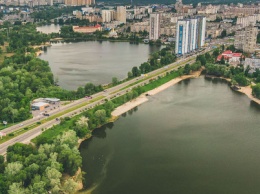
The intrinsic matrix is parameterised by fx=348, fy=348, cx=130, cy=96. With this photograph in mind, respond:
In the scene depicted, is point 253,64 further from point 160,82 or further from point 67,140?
point 67,140

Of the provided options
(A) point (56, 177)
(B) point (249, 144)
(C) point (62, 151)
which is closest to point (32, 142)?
(C) point (62, 151)

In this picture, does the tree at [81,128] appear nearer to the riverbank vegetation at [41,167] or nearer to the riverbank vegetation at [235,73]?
the riverbank vegetation at [41,167]

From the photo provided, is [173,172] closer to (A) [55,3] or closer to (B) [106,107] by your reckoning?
(B) [106,107]

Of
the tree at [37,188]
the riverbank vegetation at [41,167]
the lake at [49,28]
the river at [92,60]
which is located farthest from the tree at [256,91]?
the lake at [49,28]

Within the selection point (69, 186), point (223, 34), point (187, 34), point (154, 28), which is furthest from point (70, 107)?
point (223, 34)

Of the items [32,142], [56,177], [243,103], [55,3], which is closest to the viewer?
[56,177]
